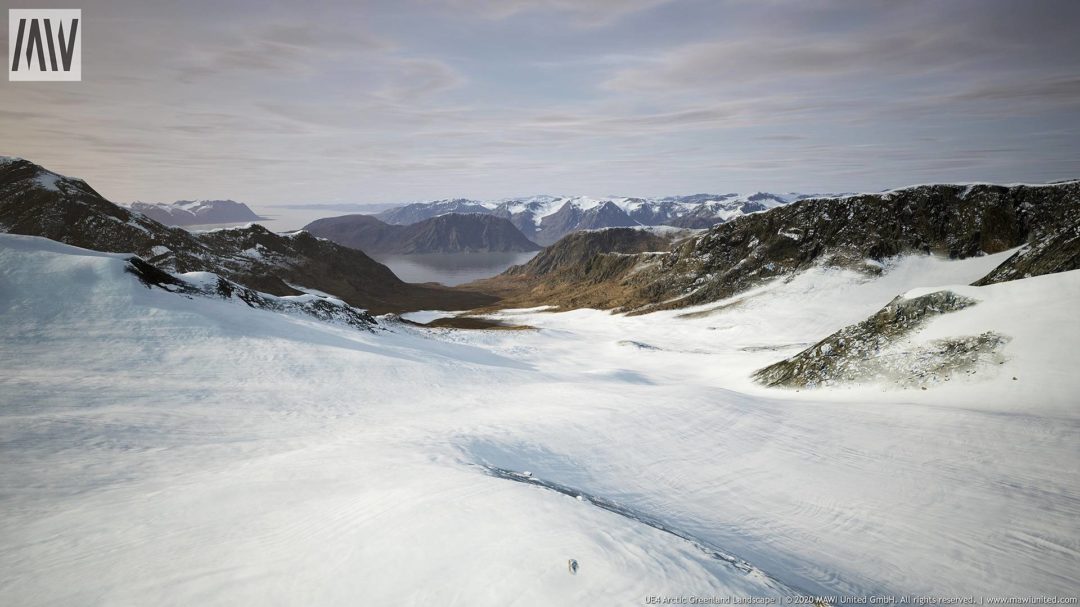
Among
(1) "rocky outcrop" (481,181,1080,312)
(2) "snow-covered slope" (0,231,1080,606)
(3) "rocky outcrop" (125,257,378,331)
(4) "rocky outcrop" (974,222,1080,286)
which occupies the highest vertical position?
(1) "rocky outcrop" (481,181,1080,312)

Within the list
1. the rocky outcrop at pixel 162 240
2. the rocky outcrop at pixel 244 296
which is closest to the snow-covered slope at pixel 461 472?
the rocky outcrop at pixel 244 296

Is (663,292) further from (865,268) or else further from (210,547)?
(210,547)

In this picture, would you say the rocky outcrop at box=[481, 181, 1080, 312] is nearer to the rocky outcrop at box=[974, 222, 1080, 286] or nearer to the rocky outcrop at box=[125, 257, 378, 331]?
the rocky outcrop at box=[974, 222, 1080, 286]

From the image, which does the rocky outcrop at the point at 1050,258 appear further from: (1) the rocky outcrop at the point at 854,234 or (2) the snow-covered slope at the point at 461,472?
(1) the rocky outcrop at the point at 854,234

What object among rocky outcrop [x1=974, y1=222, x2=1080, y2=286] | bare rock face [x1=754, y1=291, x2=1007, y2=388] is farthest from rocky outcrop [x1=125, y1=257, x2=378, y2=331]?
rocky outcrop [x1=974, y1=222, x2=1080, y2=286]

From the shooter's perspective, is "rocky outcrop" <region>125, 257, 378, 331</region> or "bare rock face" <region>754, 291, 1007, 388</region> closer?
"bare rock face" <region>754, 291, 1007, 388</region>

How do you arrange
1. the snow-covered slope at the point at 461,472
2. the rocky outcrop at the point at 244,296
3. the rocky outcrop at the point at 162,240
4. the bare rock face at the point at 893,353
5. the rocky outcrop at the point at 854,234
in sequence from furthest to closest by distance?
the rocky outcrop at the point at 162,240 → the rocky outcrop at the point at 854,234 → the rocky outcrop at the point at 244,296 → the bare rock face at the point at 893,353 → the snow-covered slope at the point at 461,472

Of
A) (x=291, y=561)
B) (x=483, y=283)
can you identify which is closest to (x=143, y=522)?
(x=291, y=561)

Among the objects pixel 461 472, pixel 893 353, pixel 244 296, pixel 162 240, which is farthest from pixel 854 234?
pixel 162 240
